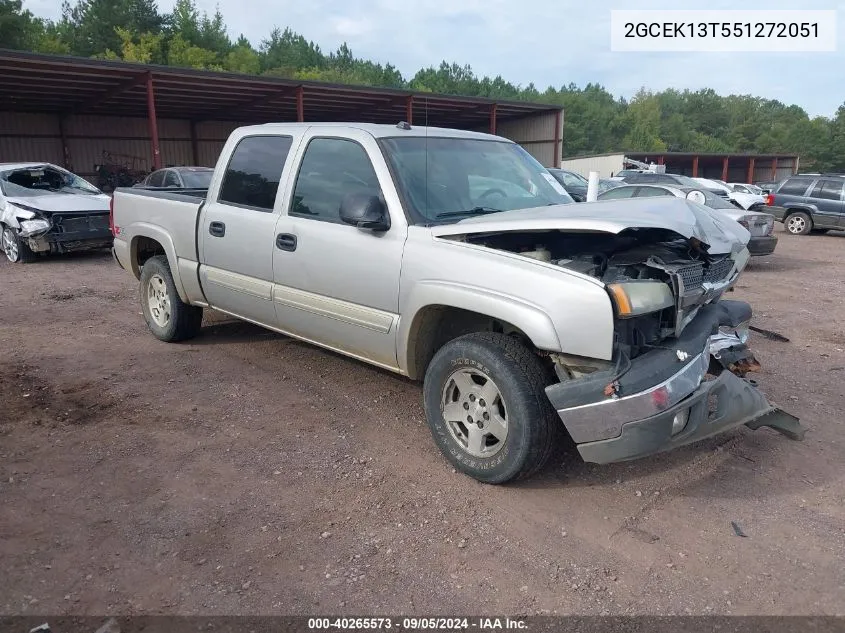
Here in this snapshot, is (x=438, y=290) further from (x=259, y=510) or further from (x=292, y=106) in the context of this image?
(x=292, y=106)

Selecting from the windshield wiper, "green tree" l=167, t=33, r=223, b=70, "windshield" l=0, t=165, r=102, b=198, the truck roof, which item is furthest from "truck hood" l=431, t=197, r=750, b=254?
"green tree" l=167, t=33, r=223, b=70

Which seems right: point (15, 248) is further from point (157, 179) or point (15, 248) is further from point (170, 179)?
point (157, 179)

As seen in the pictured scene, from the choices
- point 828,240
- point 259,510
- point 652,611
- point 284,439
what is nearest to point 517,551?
point 652,611

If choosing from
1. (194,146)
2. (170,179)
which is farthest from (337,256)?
(194,146)

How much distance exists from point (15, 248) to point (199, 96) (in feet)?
48.7

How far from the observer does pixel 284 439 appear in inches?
162

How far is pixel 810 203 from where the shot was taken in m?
16.8

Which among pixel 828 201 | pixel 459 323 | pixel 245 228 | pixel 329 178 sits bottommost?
pixel 459 323

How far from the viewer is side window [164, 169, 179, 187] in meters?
13.8

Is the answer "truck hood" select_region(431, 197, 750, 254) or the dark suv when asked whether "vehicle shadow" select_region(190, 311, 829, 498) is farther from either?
the dark suv

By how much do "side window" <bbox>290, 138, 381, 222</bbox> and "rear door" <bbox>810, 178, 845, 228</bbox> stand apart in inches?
649

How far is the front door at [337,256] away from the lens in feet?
12.7

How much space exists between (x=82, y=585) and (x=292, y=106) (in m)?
26.2

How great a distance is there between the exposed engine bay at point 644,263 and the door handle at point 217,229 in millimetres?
2277
